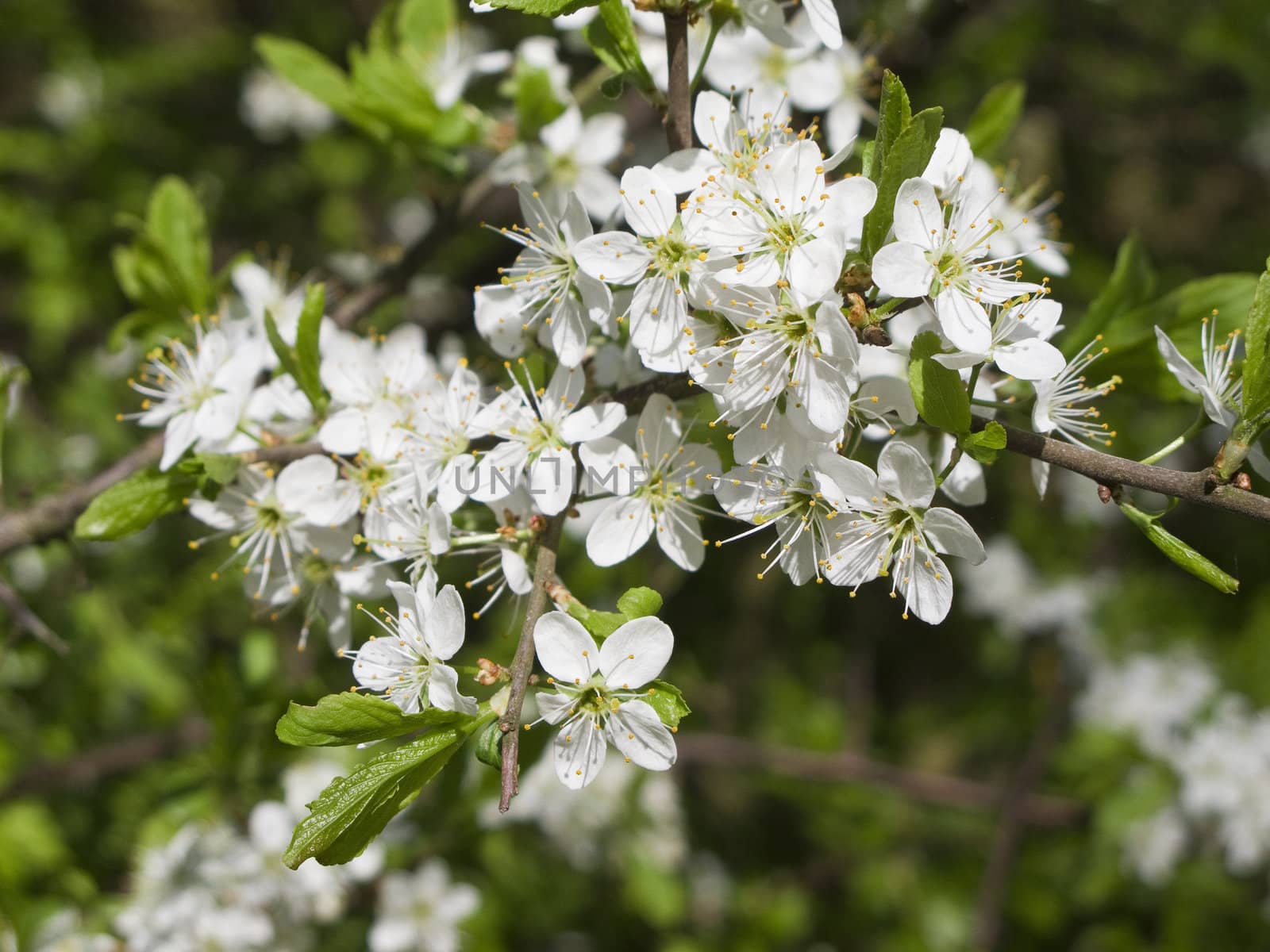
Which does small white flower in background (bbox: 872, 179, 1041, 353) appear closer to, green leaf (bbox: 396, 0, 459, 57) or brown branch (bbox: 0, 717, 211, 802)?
green leaf (bbox: 396, 0, 459, 57)

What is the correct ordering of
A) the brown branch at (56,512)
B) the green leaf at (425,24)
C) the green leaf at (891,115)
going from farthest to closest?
the green leaf at (425,24), the brown branch at (56,512), the green leaf at (891,115)

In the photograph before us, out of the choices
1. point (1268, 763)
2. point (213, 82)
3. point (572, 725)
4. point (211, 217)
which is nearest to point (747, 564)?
point (1268, 763)

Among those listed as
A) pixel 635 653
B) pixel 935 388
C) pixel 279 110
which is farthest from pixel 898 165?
pixel 279 110

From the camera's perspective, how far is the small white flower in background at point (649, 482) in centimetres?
148

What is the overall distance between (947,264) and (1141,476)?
0.37m

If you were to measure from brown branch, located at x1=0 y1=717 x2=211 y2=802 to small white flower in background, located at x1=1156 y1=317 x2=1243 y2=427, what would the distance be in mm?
2413

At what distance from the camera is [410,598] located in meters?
1.44

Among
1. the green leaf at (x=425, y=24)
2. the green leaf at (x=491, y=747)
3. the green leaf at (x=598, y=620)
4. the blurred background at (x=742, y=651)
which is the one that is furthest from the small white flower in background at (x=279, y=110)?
the green leaf at (x=491, y=747)

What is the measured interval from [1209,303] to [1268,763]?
6.46 feet

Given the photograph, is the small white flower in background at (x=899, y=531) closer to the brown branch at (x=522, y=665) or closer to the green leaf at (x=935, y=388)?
the green leaf at (x=935, y=388)

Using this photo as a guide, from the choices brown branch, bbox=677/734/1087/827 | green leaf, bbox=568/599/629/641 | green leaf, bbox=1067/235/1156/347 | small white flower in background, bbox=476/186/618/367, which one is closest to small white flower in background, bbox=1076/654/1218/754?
brown branch, bbox=677/734/1087/827

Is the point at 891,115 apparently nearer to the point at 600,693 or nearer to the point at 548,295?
the point at 548,295

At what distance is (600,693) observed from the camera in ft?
4.66

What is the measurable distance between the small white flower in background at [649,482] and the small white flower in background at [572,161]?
76cm
